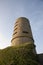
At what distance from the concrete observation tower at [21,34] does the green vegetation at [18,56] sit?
423cm

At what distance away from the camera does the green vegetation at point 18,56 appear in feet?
47.1

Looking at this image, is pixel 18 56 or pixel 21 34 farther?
pixel 21 34

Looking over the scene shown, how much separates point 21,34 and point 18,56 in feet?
23.2

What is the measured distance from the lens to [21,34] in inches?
847

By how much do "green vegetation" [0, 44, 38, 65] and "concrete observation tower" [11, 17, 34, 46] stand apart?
4.23 meters

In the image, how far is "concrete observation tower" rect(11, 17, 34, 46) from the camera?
2048 cm

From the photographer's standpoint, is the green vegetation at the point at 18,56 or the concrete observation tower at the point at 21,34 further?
the concrete observation tower at the point at 21,34

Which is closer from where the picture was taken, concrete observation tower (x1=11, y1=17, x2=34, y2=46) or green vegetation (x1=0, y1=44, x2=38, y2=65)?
green vegetation (x1=0, y1=44, x2=38, y2=65)

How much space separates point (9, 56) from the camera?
15.0 meters

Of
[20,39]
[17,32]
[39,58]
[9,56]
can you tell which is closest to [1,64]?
[9,56]

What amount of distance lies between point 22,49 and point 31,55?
118cm

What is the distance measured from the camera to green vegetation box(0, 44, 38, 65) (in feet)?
47.1

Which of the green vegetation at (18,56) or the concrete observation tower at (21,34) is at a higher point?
the concrete observation tower at (21,34)

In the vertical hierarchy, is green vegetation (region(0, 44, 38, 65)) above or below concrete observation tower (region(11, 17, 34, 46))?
below
